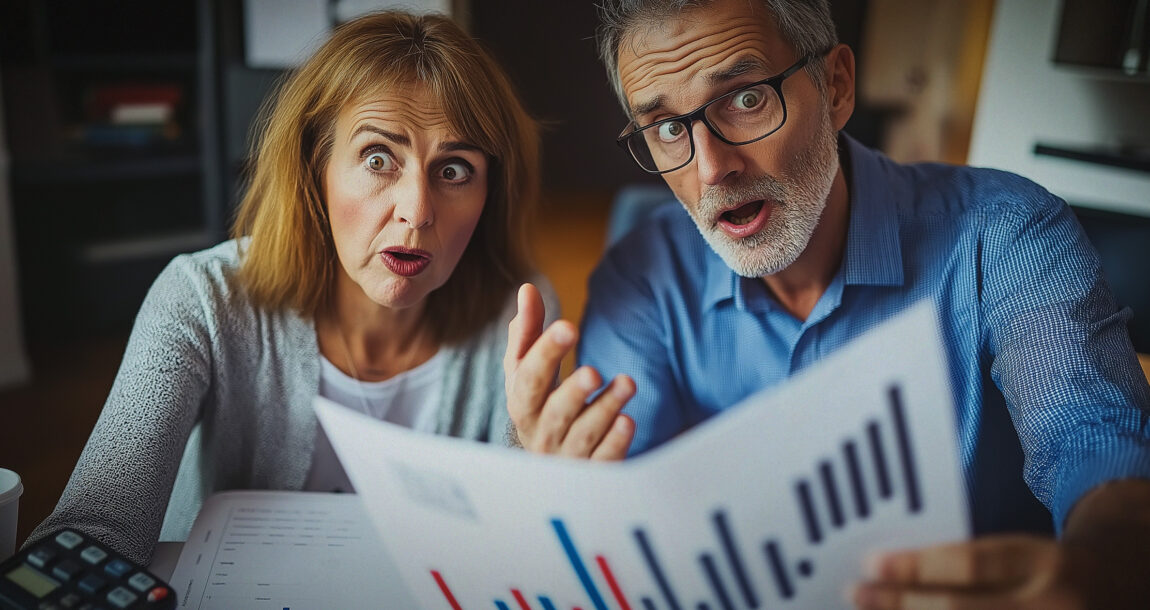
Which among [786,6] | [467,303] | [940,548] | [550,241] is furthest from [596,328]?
[550,241]

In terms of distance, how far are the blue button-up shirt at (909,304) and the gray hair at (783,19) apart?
7.3 inches

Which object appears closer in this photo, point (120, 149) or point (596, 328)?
point (596, 328)

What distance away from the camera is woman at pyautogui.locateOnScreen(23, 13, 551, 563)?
108 cm

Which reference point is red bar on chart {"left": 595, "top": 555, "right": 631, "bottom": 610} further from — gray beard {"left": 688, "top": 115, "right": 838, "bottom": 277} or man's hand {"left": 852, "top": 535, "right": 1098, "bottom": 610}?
gray beard {"left": 688, "top": 115, "right": 838, "bottom": 277}

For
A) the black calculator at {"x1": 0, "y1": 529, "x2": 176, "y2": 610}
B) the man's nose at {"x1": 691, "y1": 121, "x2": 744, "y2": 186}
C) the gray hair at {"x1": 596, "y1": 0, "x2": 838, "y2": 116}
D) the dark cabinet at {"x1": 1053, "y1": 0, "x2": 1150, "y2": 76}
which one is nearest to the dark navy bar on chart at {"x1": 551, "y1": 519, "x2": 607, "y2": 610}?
the black calculator at {"x1": 0, "y1": 529, "x2": 176, "y2": 610}

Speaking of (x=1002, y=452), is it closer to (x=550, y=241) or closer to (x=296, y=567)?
(x=296, y=567)

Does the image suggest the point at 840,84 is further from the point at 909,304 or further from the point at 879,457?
the point at 879,457

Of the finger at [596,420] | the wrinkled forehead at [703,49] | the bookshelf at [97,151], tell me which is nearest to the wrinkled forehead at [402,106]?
the wrinkled forehead at [703,49]

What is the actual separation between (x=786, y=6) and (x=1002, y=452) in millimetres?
643

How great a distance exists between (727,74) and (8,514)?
87 cm

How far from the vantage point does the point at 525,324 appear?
2.67 ft

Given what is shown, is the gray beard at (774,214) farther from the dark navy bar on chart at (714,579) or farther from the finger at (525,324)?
the dark navy bar on chart at (714,579)

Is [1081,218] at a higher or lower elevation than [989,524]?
higher

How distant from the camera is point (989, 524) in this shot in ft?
3.97
